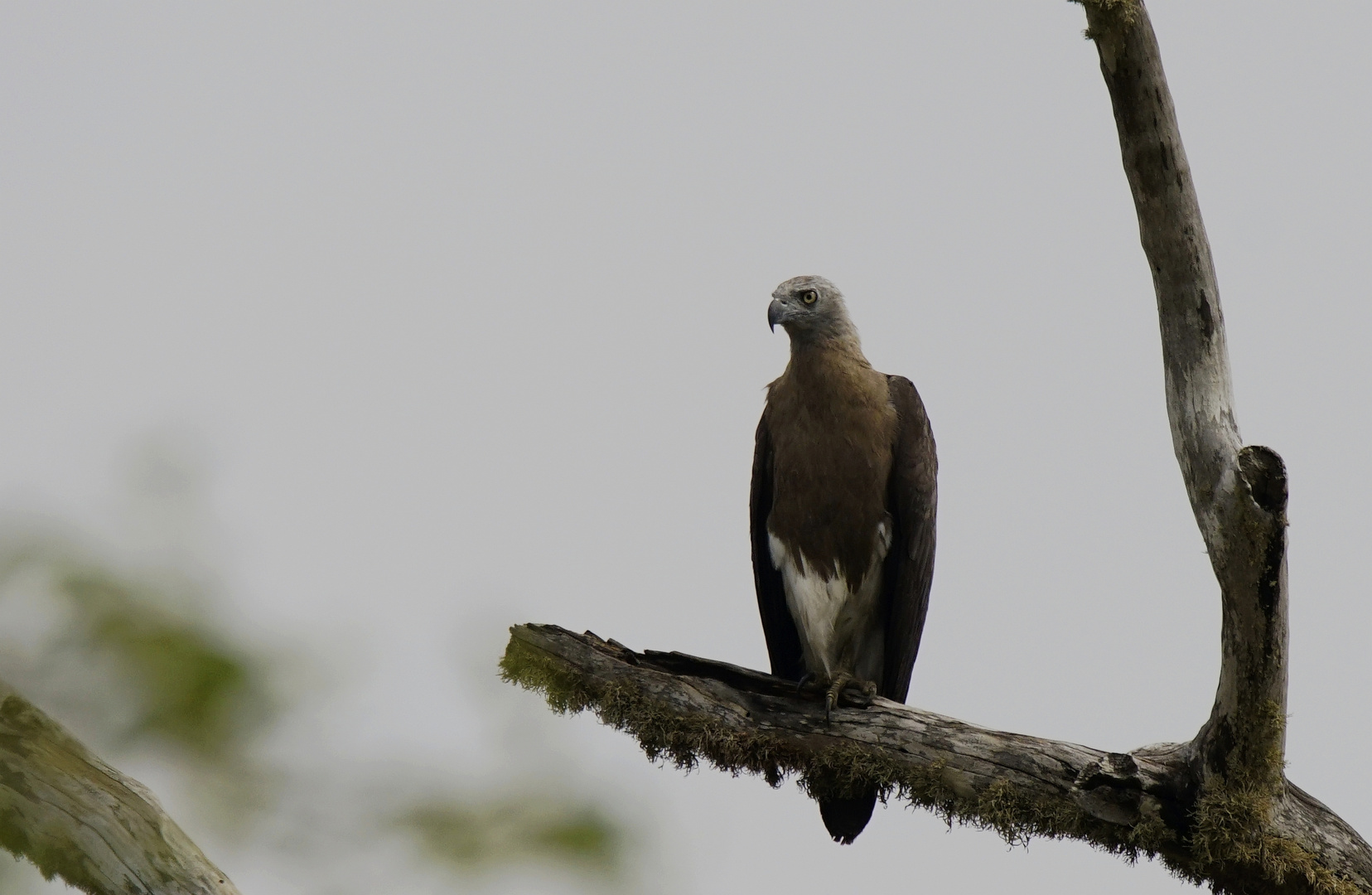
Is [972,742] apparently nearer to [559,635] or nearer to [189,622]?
[559,635]

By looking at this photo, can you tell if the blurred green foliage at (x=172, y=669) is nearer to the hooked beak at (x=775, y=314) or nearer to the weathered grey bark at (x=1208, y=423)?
the weathered grey bark at (x=1208, y=423)

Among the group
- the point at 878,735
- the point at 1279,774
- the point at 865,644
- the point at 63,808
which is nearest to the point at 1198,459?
the point at 1279,774

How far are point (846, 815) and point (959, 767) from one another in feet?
2.45

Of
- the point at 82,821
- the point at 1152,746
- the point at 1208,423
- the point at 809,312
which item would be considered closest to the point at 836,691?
the point at 1152,746

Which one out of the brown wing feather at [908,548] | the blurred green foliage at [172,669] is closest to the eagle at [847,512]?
the brown wing feather at [908,548]

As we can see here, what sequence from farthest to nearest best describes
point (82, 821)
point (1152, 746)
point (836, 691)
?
point (836, 691), point (1152, 746), point (82, 821)

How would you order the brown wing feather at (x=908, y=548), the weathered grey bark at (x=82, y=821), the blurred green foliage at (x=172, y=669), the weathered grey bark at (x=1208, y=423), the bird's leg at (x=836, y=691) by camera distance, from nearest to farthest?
the blurred green foliage at (x=172, y=669) < the weathered grey bark at (x=82, y=821) < the weathered grey bark at (x=1208, y=423) < the bird's leg at (x=836, y=691) < the brown wing feather at (x=908, y=548)

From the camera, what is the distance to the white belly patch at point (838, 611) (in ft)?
17.6

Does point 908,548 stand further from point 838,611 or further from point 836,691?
point 836,691

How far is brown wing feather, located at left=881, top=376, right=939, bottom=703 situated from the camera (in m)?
5.28

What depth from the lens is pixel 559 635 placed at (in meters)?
4.27

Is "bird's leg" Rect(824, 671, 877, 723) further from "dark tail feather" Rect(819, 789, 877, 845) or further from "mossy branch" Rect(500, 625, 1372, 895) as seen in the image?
"dark tail feather" Rect(819, 789, 877, 845)

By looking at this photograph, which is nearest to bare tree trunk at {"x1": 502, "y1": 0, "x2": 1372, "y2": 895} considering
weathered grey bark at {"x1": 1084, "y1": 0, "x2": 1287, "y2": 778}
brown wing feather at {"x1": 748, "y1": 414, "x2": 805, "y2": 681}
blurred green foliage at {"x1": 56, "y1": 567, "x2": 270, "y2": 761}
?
weathered grey bark at {"x1": 1084, "y1": 0, "x2": 1287, "y2": 778}

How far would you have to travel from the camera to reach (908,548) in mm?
5270
